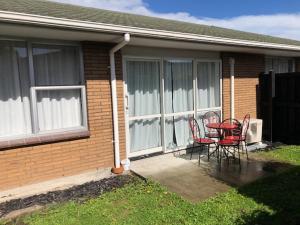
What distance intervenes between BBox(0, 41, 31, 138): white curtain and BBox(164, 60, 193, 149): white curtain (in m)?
3.17

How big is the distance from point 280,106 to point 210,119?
219 cm

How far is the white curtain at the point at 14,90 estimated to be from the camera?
4.72 metres

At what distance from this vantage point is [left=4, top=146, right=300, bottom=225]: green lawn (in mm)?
3768

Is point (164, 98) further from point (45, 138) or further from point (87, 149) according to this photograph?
point (45, 138)

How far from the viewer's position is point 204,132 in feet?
24.8

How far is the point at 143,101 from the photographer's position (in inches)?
258

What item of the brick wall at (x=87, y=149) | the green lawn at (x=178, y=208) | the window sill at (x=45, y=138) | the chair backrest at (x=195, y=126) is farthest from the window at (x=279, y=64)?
the window sill at (x=45, y=138)

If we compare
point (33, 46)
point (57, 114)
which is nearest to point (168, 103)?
point (57, 114)

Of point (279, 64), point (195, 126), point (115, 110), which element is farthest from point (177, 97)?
point (279, 64)

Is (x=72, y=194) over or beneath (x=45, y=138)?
beneath

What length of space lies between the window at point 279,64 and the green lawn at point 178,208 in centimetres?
535

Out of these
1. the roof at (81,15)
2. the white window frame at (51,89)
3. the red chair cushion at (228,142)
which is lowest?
the red chair cushion at (228,142)

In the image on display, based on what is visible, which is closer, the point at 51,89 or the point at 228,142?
the point at 51,89

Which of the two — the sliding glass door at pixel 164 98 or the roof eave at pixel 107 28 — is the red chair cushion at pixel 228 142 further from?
the roof eave at pixel 107 28
